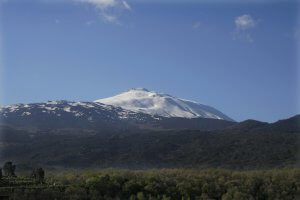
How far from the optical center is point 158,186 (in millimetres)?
81188

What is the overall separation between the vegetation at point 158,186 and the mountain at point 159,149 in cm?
3841

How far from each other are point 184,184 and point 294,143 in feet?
257

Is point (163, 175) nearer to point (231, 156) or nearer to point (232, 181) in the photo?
point (232, 181)

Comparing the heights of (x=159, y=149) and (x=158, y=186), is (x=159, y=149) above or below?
above

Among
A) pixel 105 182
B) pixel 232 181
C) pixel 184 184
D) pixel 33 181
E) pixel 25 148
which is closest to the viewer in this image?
pixel 33 181

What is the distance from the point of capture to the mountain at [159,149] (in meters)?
146

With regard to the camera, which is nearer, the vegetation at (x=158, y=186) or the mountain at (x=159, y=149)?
the vegetation at (x=158, y=186)

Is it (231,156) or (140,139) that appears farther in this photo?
(140,139)

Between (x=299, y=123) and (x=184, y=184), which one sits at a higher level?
(x=299, y=123)

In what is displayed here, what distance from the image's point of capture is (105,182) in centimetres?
7644

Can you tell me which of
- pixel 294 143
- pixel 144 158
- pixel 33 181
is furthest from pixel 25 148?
pixel 33 181

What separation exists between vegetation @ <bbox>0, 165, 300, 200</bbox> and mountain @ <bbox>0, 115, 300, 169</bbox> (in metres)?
38.4

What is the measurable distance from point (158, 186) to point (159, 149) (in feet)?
289

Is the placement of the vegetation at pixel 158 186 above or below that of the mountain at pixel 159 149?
below
